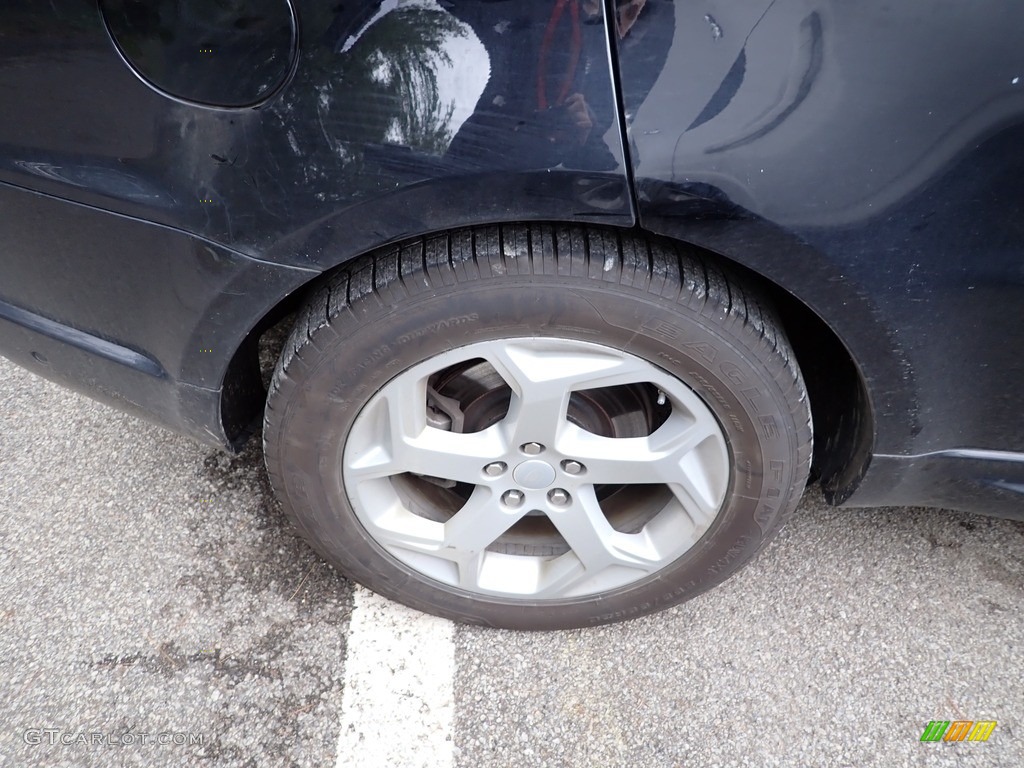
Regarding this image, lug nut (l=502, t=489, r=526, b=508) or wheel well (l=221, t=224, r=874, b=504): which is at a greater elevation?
wheel well (l=221, t=224, r=874, b=504)

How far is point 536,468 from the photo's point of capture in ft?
5.01

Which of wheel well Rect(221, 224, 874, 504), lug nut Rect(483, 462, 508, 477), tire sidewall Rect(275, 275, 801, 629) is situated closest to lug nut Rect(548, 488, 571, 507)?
lug nut Rect(483, 462, 508, 477)

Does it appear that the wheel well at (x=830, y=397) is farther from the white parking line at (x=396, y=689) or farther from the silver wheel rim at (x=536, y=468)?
the white parking line at (x=396, y=689)

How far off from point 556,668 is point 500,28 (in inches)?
50.8

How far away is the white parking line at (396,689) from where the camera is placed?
5.20ft

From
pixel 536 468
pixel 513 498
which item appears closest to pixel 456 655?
pixel 513 498

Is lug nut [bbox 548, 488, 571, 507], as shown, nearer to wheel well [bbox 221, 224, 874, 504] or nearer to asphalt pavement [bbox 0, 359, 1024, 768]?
asphalt pavement [bbox 0, 359, 1024, 768]

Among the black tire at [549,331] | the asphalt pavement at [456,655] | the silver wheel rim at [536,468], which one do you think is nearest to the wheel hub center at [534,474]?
the silver wheel rim at [536,468]

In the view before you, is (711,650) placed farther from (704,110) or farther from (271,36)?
(271,36)

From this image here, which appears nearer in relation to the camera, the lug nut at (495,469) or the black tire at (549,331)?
the black tire at (549,331)

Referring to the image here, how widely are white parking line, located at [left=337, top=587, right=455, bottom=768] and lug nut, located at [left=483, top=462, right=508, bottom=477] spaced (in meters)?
0.48

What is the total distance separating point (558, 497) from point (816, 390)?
609 millimetres

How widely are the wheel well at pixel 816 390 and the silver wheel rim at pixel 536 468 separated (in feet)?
0.90

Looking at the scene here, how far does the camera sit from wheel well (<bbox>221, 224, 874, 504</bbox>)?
4.99 ft
